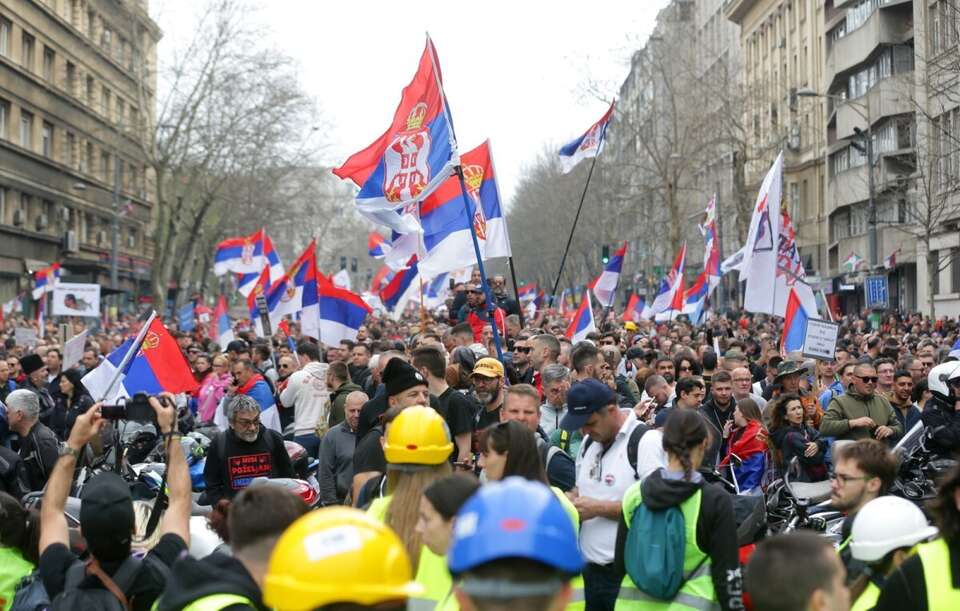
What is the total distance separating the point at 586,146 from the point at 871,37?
35.9 metres

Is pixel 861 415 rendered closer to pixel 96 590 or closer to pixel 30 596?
pixel 30 596

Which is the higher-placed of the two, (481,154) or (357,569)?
(481,154)

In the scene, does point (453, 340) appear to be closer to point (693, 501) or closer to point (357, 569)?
point (693, 501)

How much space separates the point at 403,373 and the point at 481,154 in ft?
29.9

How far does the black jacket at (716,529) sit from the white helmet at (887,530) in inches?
24.1

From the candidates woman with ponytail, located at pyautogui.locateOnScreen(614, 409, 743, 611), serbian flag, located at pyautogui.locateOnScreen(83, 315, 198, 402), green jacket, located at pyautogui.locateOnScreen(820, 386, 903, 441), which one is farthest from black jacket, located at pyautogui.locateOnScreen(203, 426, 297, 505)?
green jacket, located at pyautogui.locateOnScreen(820, 386, 903, 441)

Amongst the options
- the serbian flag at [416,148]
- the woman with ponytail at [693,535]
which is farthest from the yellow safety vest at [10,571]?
the serbian flag at [416,148]

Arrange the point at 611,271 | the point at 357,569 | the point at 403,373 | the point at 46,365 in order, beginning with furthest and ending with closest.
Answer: the point at 611,271, the point at 46,365, the point at 403,373, the point at 357,569

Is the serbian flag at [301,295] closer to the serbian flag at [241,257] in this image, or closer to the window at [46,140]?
the serbian flag at [241,257]

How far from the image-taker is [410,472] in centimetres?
493

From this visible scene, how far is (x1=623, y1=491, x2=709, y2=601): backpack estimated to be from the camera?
498 cm

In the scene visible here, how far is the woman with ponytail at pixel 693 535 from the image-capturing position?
16.4 feet

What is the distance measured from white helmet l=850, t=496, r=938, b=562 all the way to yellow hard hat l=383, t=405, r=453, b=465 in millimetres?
1452

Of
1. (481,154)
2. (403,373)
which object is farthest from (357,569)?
(481,154)
